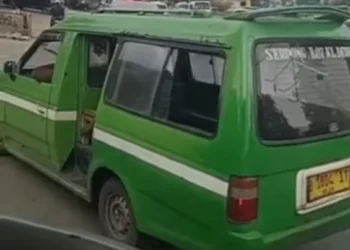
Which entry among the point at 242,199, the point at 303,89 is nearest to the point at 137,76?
the point at 303,89

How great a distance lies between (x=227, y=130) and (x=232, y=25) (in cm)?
62

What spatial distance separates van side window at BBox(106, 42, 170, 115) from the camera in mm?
3771

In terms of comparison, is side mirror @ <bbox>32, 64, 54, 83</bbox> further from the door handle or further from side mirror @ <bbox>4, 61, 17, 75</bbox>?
side mirror @ <bbox>4, 61, 17, 75</bbox>

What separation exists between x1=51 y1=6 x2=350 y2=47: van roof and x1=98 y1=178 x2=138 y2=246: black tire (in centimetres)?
115

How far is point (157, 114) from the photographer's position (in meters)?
3.68

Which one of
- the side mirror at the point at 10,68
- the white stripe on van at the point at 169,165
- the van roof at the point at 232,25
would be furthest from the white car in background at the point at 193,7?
the side mirror at the point at 10,68

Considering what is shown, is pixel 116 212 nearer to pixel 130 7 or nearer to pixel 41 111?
pixel 41 111

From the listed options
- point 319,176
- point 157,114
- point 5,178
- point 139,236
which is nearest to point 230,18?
point 157,114

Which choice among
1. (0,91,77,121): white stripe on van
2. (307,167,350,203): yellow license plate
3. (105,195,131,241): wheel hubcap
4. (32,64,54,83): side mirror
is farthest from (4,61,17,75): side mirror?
(307,167,350,203): yellow license plate

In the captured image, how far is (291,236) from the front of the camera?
3330 mm

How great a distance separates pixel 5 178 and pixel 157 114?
2.80 meters

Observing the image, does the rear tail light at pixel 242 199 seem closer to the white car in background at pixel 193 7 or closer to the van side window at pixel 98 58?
the white car in background at pixel 193 7

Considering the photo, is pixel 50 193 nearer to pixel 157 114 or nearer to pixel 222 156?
pixel 157 114

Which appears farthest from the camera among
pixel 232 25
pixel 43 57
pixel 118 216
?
pixel 43 57
